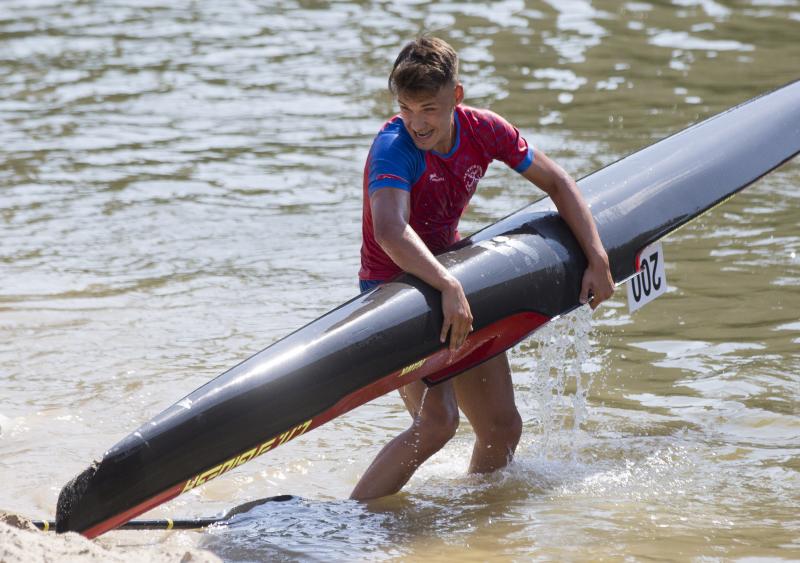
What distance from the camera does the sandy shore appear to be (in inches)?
139

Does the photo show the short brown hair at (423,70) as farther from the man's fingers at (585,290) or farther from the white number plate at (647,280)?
the white number plate at (647,280)

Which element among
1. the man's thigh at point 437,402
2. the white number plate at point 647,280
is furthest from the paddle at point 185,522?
the white number plate at point 647,280

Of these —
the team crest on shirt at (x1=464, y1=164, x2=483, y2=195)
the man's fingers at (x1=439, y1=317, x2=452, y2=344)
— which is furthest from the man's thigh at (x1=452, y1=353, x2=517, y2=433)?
the team crest on shirt at (x1=464, y1=164, x2=483, y2=195)

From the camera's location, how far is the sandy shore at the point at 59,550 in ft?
11.6

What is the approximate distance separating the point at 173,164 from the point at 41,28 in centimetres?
671

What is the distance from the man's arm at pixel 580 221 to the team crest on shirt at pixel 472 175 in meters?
0.22

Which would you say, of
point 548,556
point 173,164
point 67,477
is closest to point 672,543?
point 548,556

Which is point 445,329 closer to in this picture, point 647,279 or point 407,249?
point 407,249

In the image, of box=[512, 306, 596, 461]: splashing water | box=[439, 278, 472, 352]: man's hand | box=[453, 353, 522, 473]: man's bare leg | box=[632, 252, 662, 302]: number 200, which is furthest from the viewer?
box=[632, 252, 662, 302]: number 200

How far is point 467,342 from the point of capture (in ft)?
15.0

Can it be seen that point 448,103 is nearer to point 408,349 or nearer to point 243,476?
point 408,349

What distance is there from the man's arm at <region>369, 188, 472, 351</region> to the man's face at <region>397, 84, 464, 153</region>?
200 mm

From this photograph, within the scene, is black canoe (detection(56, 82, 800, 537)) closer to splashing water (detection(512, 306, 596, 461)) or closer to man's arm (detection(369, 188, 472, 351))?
man's arm (detection(369, 188, 472, 351))

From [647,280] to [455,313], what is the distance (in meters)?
1.33
